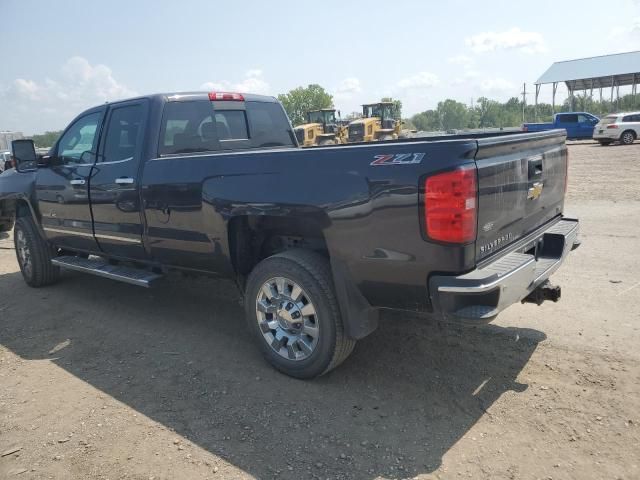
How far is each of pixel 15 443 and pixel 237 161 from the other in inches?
89.3

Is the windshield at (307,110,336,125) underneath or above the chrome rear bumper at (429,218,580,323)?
above

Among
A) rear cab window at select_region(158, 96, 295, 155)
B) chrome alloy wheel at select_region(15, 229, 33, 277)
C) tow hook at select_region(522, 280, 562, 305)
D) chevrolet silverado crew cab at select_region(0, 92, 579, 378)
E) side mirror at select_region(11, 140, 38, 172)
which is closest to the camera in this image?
chevrolet silverado crew cab at select_region(0, 92, 579, 378)

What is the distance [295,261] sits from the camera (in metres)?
3.52

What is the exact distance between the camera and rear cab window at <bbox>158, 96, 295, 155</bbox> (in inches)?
184

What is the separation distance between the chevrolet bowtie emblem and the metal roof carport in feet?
161

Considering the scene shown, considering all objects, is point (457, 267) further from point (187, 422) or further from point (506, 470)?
point (187, 422)

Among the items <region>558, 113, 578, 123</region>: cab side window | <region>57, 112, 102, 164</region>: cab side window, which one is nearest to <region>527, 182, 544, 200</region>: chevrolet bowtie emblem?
<region>57, 112, 102, 164</region>: cab side window

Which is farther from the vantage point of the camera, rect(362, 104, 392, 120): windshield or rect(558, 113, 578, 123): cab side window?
rect(558, 113, 578, 123): cab side window

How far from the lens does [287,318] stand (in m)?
3.65

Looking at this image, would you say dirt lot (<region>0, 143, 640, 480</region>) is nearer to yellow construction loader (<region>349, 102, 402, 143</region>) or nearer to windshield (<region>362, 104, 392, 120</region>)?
yellow construction loader (<region>349, 102, 402, 143</region>)

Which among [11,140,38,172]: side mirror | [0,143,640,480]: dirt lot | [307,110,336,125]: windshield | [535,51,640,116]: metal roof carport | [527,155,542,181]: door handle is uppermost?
[535,51,640,116]: metal roof carport

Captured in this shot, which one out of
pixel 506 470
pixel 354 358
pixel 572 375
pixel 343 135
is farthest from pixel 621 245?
pixel 343 135

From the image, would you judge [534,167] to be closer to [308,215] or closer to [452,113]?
[308,215]

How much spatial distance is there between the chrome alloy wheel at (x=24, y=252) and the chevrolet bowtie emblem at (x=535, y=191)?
5.70m
